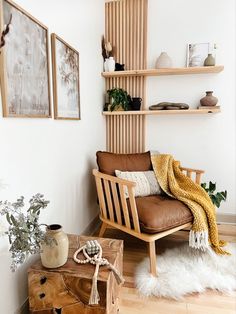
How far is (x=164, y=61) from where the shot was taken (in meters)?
2.58

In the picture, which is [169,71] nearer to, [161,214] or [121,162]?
[121,162]

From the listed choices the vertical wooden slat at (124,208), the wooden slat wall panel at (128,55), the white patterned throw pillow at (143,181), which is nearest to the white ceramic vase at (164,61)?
the wooden slat wall panel at (128,55)

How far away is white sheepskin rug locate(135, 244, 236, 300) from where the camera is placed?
63.1 inches

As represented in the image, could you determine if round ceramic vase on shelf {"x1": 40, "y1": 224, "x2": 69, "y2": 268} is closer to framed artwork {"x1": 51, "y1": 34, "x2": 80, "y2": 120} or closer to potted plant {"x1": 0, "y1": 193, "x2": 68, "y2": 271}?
potted plant {"x1": 0, "y1": 193, "x2": 68, "y2": 271}

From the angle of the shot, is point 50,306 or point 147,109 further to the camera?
point 147,109

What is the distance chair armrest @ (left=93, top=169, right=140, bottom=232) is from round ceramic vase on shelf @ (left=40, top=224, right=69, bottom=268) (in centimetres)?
65

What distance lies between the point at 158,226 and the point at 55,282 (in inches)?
32.9

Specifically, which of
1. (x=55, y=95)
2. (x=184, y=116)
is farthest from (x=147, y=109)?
(x=55, y=95)

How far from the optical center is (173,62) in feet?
8.86

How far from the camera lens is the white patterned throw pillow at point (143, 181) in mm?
2193

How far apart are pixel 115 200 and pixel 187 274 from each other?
2.44 ft

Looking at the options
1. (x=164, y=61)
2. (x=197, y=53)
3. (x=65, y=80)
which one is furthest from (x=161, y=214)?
(x=197, y=53)

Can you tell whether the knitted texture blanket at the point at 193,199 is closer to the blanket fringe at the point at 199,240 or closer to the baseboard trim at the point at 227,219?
the blanket fringe at the point at 199,240

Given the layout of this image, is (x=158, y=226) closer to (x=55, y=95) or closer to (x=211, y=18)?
(x=55, y=95)
